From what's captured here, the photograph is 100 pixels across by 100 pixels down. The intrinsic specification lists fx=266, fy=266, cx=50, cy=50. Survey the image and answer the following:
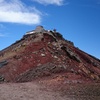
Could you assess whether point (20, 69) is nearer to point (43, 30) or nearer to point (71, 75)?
point (71, 75)

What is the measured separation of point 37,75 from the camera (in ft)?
124

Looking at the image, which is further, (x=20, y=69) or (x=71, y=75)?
(x=20, y=69)

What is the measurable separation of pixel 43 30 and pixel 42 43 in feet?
24.2

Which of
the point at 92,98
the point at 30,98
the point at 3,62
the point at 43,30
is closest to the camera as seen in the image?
the point at 30,98

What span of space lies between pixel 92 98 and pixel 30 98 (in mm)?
5538

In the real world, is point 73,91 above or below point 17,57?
below

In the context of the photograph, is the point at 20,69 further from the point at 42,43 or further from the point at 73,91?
the point at 73,91

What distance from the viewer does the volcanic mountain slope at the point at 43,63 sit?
38.0m

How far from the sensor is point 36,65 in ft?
134

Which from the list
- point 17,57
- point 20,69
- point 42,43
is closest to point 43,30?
point 42,43

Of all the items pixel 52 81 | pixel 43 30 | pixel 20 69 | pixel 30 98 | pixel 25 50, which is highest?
pixel 43 30

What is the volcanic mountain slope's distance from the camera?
38.0m

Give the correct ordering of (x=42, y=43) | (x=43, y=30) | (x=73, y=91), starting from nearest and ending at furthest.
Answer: (x=73, y=91)
(x=42, y=43)
(x=43, y=30)

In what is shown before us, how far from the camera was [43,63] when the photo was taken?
41.1m
